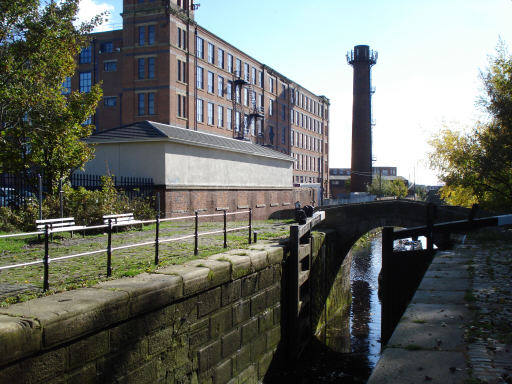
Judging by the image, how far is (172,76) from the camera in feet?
121

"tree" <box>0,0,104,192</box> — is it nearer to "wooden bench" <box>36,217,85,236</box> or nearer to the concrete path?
"wooden bench" <box>36,217,85,236</box>

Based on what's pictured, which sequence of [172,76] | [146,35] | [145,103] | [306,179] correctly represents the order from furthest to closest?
[306,179] → [145,103] → [146,35] → [172,76]

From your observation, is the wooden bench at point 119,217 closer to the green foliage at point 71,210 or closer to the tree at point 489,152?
the green foliage at point 71,210

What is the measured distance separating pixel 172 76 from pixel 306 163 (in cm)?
3091

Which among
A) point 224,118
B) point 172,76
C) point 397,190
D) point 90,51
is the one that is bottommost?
point 397,190

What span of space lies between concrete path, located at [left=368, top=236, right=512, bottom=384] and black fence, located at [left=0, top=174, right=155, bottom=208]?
11.1 m

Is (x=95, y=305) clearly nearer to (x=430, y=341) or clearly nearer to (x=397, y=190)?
(x=430, y=341)

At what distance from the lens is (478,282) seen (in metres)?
6.83

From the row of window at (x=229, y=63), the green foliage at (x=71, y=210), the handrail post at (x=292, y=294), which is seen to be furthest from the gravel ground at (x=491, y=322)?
the row of window at (x=229, y=63)

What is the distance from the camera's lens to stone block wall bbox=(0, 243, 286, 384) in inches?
174

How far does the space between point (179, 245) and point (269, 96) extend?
4543 centimetres

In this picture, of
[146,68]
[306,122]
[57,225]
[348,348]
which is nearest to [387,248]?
[348,348]

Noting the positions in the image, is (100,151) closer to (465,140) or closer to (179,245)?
(179,245)

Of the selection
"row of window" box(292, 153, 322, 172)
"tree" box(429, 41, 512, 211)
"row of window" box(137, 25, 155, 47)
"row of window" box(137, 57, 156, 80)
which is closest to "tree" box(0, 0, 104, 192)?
"tree" box(429, 41, 512, 211)
